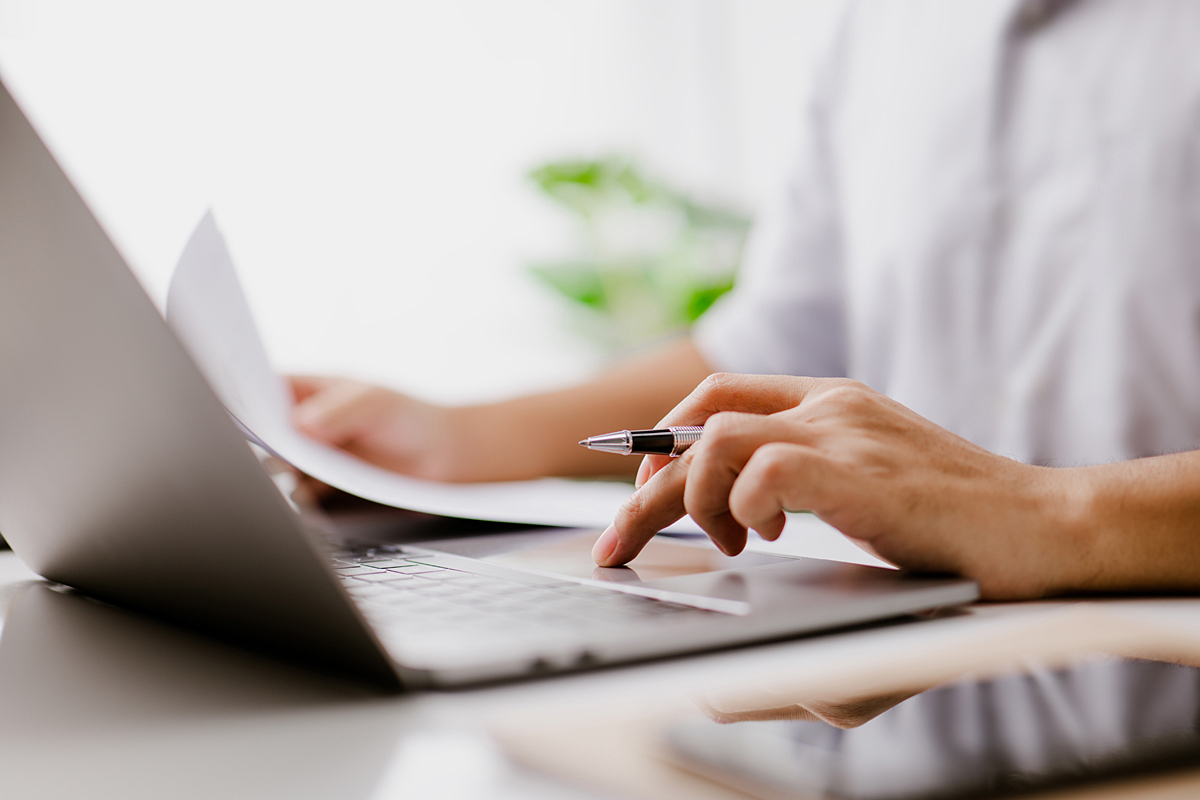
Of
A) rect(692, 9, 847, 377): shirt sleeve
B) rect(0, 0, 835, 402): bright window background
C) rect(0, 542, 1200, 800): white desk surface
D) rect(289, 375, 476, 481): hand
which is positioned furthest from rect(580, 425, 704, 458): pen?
rect(0, 0, 835, 402): bright window background

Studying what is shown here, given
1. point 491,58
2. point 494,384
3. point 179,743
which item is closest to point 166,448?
point 179,743

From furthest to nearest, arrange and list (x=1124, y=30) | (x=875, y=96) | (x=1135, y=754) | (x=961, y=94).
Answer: (x=875, y=96) → (x=961, y=94) → (x=1124, y=30) → (x=1135, y=754)

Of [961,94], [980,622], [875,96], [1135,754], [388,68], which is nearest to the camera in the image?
[1135,754]

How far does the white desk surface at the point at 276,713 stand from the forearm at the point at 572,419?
1.61 feet

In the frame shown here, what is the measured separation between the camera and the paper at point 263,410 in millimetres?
438

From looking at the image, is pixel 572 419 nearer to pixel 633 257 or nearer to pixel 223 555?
pixel 223 555

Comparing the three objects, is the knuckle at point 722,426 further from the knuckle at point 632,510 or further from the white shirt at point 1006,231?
the white shirt at point 1006,231

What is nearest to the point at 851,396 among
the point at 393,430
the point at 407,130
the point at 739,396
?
the point at 739,396

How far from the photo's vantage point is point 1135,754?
0.56ft

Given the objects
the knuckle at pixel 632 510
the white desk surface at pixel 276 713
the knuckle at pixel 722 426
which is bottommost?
the white desk surface at pixel 276 713

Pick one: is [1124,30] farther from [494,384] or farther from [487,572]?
[494,384]

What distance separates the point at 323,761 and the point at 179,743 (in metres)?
0.04

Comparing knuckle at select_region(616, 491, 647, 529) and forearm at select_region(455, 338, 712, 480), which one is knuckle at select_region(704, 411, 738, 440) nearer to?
knuckle at select_region(616, 491, 647, 529)

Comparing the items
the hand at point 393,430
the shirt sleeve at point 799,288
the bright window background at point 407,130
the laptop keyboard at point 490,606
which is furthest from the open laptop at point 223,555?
the bright window background at point 407,130
